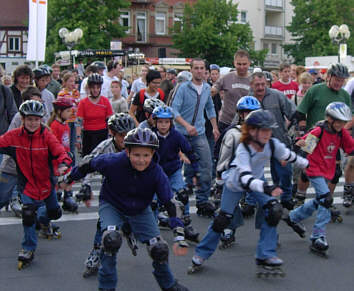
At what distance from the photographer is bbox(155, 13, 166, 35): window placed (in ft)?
177

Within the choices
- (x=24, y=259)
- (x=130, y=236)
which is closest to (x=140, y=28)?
(x=24, y=259)

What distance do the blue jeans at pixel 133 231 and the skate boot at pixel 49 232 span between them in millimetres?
2203

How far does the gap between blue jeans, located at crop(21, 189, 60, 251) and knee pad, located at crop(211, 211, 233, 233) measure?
72.6 inches

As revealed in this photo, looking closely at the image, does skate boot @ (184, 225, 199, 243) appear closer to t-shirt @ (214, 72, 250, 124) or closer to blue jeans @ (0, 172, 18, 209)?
blue jeans @ (0, 172, 18, 209)

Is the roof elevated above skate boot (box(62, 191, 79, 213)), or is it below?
above

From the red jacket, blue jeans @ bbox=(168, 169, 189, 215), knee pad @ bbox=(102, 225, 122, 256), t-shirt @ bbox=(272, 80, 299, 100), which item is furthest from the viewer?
t-shirt @ bbox=(272, 80, 299, 100)

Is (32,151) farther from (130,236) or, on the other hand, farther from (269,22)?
(269,22)

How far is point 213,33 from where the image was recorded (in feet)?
145

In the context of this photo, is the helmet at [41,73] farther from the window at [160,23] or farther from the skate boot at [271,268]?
the window at [160,23]

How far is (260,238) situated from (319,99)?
2776 mm

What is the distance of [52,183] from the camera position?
6.24 meters

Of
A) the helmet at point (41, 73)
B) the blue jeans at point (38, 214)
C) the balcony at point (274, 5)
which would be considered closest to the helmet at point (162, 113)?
the blue jeans at point (38, 214)

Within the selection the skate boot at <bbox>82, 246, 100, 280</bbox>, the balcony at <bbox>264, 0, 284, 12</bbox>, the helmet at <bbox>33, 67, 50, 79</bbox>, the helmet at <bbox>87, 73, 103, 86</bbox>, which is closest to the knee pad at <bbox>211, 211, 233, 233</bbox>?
the skate boot at <bbox>82, 246, 100, 280</bbox>

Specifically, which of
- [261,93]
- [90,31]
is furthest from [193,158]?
[90,31]
